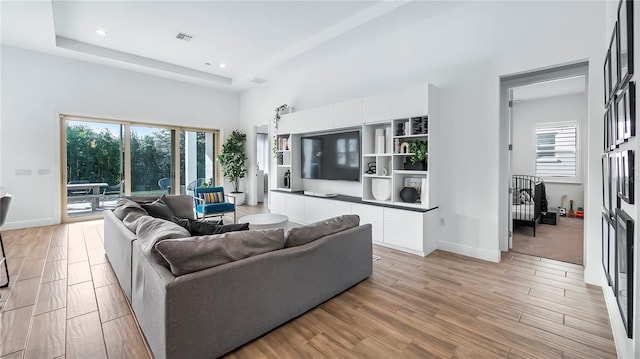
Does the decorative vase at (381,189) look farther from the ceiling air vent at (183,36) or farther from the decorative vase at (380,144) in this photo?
the ceiling air vent at (183,36)

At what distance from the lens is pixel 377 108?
164 inches

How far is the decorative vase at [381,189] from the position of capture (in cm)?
421

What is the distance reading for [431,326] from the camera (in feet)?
6.86

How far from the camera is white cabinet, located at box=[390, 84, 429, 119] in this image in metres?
3.64

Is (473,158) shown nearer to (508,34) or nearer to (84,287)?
(508,34)

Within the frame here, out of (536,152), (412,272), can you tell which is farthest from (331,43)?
(536,152)

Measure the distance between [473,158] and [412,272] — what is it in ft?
5.57

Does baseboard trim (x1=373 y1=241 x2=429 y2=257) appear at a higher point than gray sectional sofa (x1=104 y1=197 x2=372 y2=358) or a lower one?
lower

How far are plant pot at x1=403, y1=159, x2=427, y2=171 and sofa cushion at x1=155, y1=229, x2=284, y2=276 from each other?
2437 mm

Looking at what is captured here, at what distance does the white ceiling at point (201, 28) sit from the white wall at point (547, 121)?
4843 mm

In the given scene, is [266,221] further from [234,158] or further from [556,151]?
[556,151]

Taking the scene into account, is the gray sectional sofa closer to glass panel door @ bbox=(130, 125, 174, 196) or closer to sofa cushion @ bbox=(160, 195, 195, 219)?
sofa cushion @ bbox=(160, 195, 195, 219)

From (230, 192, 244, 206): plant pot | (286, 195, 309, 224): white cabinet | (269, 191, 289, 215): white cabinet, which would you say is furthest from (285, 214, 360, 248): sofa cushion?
(230, 192, 244, 206): plant pot

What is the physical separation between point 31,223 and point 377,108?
6506 mm
